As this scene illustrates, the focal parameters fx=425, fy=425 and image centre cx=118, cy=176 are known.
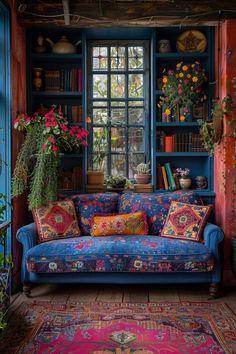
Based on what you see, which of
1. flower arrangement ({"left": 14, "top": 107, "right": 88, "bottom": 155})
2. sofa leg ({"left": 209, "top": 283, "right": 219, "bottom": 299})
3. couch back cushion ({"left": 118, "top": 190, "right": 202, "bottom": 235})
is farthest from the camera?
couch back cushion ({"left": 118, "top": 190, "right": 202, "bottom": 235})

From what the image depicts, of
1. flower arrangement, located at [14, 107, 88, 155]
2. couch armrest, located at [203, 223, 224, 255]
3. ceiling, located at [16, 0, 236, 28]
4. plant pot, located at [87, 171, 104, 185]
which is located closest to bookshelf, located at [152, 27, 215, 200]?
ceiling, located at [16, 0, 236, 28]

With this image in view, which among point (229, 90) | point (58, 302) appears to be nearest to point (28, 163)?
point (58, 302)

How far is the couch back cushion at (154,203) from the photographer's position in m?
4.51

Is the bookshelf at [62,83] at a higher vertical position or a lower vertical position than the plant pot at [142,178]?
higher

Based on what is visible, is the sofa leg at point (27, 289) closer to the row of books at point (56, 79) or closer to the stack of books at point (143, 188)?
the stack of books at point (143, 188)

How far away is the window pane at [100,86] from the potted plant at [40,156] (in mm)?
1106

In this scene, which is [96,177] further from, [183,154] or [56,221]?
[183,154]

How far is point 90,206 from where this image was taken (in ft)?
A: 15.1

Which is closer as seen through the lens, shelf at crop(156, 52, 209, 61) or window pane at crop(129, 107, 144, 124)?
shelf at crop(156, 52, 209, 61)

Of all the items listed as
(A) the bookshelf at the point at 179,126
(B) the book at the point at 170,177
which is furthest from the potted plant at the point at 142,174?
(B) the book at the point at 170,177

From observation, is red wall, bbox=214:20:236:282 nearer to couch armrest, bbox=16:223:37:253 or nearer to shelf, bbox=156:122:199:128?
shelf, bbox=156:122:199:128

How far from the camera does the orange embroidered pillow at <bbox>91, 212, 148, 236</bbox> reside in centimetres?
431

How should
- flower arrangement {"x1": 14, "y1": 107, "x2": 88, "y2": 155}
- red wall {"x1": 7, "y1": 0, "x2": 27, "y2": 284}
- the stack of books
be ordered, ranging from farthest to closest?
the stack of books → red wall {"x1": 7, "y1": 0, "x2": 27, "y2": 284} → flower arrangement {"x1": 14, "y1": 107, "x2": 88, "y2": 155}

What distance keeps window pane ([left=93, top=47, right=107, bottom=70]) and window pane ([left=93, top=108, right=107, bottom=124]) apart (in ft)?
1.71
